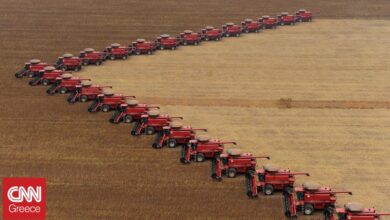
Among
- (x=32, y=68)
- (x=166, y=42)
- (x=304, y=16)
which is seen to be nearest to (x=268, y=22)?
(x=304, y=16)

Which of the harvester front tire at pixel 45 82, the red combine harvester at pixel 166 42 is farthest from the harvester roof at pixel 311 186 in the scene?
the red combine harvester at pixel 166 42

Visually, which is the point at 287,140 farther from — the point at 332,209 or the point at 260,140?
the point at 332,209

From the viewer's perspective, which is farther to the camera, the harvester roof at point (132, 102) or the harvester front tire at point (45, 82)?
the harvester front tire at point (45, 82)

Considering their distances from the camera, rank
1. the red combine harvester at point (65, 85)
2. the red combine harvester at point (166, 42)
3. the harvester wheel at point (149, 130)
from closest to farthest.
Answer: the harvester wheel at point (149, 130) → the red combine harvester at point (65, 85) → the red combine harvester at point (166, 42)

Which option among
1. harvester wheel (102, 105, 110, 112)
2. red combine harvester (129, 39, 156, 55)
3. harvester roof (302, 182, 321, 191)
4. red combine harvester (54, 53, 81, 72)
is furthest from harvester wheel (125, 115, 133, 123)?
red combine harvester (129, 39, 156, 55)

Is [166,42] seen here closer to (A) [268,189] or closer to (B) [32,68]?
(B) [32,68]

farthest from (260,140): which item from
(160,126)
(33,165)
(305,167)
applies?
(33,165)

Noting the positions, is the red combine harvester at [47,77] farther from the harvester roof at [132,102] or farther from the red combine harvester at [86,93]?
the harvester roof at [132,102]
